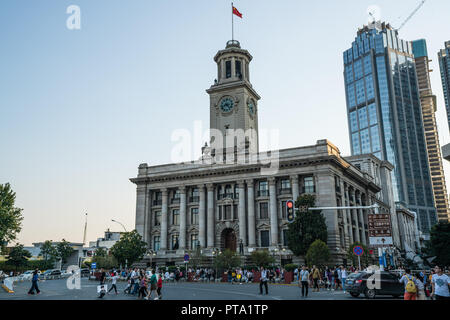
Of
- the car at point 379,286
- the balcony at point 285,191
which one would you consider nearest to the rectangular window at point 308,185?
the balcony at point 285,191

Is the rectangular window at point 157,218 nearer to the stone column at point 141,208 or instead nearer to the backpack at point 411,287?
the stone column at point 141,208

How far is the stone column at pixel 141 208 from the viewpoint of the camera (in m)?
65.9

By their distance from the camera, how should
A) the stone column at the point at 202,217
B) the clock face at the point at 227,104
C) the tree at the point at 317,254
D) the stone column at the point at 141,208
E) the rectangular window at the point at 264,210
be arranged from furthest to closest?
the clock face at the point at 227,104, the stone column at the point at 141,208, the stone column at the point at 202,217, the rectangular window at the point at 264,210, the tree at the point at 317,254

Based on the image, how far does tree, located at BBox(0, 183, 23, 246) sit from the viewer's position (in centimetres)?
4925

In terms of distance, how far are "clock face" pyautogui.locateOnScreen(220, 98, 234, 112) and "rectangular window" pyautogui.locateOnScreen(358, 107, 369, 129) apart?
133759mm

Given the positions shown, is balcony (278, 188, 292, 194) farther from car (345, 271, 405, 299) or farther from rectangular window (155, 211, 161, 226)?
car (345, 271, 405, 299)

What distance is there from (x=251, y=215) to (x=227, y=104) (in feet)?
74.4

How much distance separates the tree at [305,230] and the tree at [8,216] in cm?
3512

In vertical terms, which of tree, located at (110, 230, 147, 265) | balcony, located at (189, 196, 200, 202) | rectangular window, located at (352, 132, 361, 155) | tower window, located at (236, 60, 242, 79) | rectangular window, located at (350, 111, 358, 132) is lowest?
tree, located at (110, 230, 147, 265)

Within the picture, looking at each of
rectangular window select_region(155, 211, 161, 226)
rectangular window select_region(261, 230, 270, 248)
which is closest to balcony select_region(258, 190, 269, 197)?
rectangular window select_region(261, 230, 270, 248)

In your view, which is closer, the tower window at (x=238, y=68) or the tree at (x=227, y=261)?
the tree at (x=227, y=261)

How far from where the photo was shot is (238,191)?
60.9 m

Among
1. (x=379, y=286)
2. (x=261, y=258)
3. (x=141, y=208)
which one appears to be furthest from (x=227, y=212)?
(x=379, y=286)
